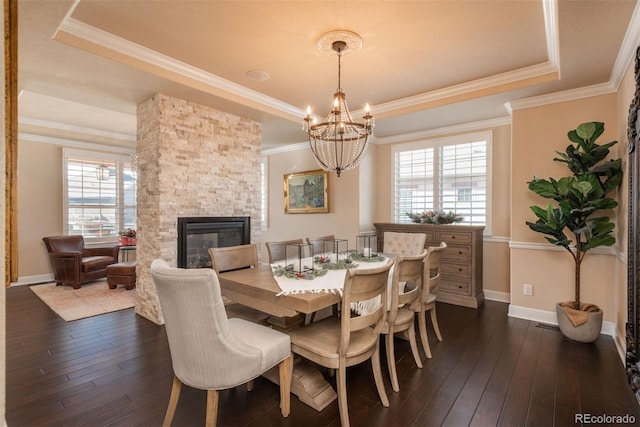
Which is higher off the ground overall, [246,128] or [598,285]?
[246,128]

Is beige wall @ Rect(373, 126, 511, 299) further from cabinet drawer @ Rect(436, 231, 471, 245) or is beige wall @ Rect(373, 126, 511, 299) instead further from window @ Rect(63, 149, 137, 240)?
window @ Rect(63, 149, 137, 240)

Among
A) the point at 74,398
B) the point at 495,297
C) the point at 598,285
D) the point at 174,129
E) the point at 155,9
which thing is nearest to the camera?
the point at 74,398

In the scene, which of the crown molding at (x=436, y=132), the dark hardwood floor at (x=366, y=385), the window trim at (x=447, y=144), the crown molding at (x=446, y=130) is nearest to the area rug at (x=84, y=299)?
the dark hardwood floor at (x=366, y=385)

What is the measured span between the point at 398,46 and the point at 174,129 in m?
2.66

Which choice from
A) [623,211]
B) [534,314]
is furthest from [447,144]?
[534,314]

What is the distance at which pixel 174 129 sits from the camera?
3660 millimetres

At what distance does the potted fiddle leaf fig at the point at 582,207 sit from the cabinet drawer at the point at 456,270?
3.72 ft

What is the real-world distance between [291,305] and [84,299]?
4.17 m

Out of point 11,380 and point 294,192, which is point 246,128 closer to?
point 294,192

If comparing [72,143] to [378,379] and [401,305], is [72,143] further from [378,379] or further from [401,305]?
[378,379]

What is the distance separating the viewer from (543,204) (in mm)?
3631

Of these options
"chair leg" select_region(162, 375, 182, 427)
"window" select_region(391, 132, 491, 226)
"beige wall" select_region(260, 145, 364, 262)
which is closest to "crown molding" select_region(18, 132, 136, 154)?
"beige wall" select_region(260, 145, 364, 262)

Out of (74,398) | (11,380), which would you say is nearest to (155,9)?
(74,398)

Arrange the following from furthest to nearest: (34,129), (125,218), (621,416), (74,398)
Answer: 1. (125,218)
2. (34,129)
3. (74,398)
4. (621,416)
